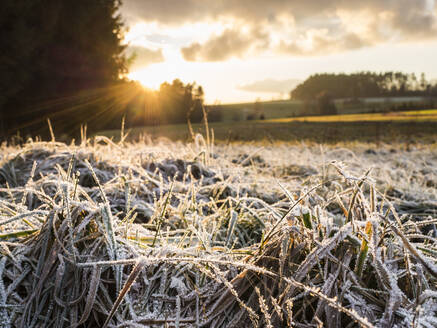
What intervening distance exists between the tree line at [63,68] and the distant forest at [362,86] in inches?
1805

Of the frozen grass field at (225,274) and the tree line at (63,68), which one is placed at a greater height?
the tree line at (63,68)

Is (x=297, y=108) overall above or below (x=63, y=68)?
above

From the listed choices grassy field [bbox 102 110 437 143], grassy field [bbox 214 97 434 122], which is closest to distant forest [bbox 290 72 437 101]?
grassy field [bbox 214 97 434 122]

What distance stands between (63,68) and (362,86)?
6788 cm

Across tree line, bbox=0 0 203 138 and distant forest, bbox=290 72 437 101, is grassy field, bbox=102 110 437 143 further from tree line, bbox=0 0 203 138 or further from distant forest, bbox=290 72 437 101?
distant forest, bbox=290 72 437 101

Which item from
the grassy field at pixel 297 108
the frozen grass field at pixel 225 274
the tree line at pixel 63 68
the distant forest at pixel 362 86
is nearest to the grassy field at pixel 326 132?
the tree line at pixel 63 68

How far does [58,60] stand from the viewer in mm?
10336

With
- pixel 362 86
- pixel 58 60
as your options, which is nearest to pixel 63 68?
pixel 58 60

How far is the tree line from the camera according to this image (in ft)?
28.6

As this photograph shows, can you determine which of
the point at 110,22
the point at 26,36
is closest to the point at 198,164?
the point at 26,36

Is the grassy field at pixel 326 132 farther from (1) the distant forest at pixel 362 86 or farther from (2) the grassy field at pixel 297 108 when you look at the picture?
(1) the distant forest at pixel 362 86

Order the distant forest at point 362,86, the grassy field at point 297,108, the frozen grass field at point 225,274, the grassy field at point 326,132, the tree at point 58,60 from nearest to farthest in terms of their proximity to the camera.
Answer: the frozen grass field at point 225,274, the tree at point 58,60, the grassy field at point 326,132, the grassy field at point 297,108, the distant forest at point 362,86

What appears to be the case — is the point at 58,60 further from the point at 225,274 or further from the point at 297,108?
the point at 297,108

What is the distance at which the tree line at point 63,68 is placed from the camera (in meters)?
8.72
